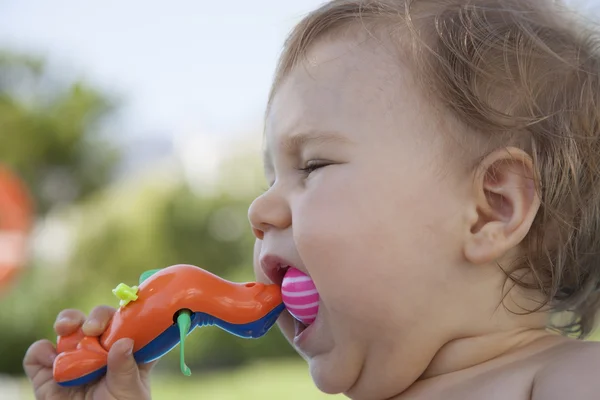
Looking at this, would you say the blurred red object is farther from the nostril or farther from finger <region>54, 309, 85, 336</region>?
the nostril

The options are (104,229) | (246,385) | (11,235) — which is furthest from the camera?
(104,229)

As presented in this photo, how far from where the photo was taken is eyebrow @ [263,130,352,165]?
118 cm

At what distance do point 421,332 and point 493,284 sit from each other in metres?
0.14

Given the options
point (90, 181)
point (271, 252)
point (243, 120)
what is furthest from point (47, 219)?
point (271, 252)

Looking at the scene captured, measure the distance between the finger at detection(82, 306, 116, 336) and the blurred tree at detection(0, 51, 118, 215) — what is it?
30.6 ft

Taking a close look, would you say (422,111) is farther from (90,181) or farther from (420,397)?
(90,181)

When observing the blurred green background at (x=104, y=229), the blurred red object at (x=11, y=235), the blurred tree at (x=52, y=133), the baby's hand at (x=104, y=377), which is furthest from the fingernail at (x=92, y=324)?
the blurred tree at (x=52, y=133)

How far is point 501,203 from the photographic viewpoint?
118 cm

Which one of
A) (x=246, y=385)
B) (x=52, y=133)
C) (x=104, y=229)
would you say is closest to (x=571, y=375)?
(x=246, y=385)

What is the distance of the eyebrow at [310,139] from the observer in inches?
46.5

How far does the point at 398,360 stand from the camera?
46.0 inches

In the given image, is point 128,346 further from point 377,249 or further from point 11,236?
point 11,236

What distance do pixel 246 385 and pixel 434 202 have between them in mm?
4065

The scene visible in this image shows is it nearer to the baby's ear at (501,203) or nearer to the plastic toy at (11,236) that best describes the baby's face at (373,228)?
the baby's ear at (501,203)
